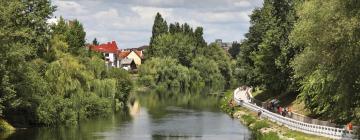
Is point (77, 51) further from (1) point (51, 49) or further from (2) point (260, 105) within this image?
(2) point (260, 105)

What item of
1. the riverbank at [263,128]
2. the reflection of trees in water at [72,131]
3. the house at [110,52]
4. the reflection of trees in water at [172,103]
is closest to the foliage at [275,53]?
the riverbank at [263,128]

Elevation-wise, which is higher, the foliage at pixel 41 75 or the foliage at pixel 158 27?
the foliage at pixel 158 27

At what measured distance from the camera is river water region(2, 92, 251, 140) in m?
49.3

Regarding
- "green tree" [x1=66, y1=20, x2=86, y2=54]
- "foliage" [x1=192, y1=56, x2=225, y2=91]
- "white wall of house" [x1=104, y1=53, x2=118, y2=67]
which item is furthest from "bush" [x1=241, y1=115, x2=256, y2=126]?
"white wall of house" [x1=104, y1=53, x2=118, y2=67]

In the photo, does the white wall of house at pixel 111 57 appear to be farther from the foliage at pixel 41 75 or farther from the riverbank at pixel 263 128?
the riverbank at pixel 263 128

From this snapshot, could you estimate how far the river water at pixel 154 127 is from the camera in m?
49.3

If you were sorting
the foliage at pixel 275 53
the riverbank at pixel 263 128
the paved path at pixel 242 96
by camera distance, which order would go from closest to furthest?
1. the riverbank at pixel 263 128
2. the foliage at pixel 275 53
3. the paved path at pixel 242 96

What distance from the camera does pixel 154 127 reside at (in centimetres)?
5653

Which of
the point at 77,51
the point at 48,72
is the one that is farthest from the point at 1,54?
the point at 77,51

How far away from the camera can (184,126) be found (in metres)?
58.3

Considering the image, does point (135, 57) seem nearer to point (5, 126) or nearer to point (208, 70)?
point (208, 70)

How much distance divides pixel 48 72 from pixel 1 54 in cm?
984

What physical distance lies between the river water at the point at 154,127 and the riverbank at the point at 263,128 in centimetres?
89

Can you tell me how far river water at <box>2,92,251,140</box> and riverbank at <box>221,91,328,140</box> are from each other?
2.91 ft
